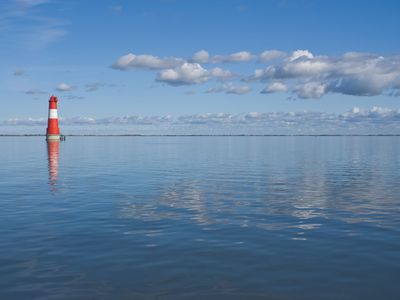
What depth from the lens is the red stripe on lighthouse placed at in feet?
392

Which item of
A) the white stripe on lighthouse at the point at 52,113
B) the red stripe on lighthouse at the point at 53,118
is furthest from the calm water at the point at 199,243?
the red stripe on lighthouse at the point at 53,118

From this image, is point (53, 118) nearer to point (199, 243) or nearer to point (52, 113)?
point (52, 113)

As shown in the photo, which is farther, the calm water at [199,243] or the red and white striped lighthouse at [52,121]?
the red and white striped lighthouse at [52,121]

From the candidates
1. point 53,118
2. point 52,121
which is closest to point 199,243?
point 53,118

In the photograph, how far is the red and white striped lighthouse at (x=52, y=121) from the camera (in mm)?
119438

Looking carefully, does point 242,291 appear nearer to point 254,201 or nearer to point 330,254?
point 330,254

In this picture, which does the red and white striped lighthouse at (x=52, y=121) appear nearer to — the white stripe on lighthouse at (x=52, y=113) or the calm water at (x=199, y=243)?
the white stripe on lighthouse at (x=52, y=113)

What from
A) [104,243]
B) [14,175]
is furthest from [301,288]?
[14,175]

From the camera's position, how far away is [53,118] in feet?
399

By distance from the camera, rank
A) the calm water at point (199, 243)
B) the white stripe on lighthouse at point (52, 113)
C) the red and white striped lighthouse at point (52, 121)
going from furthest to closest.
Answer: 1. the white stripe on lighthouse at point (52, 113)
2. the red and white striped lighthouse at point (52, 121)
3. the calm water at point (199, 243)

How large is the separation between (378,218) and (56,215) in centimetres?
1587

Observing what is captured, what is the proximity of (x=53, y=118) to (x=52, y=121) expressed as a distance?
5.52ft

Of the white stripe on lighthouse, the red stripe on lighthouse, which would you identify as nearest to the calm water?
the white stripe on lighthouse

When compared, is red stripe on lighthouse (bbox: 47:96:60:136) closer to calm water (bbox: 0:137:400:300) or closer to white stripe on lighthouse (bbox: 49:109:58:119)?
white stripe on lighthouse (bbox: 49:109:58:119)
